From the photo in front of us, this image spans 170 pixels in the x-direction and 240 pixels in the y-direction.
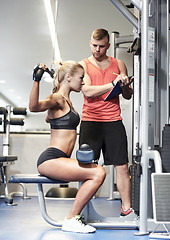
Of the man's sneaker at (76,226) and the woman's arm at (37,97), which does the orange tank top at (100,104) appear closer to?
the woman's arm at (37,97)

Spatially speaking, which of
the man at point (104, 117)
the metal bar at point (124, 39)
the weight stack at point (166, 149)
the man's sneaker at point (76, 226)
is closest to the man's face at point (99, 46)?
the man at point (104, 117)

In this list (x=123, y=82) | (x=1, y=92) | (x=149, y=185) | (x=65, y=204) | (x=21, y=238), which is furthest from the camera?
(x=1, y=92)

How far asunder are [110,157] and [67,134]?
403 mm

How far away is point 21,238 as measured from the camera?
1987mm

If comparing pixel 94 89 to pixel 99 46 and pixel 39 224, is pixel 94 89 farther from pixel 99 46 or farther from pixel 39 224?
pixel 39 224

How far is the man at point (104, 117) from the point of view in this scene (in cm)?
247

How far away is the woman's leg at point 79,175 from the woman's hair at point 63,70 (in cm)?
59

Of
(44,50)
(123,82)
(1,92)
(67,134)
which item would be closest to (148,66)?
(123,82)

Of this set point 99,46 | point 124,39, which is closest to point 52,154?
point 99,46

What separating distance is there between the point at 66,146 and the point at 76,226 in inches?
20.8

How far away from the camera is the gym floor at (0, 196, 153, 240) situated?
6.64ft

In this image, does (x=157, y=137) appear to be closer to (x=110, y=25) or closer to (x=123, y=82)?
(x=123, y=82)

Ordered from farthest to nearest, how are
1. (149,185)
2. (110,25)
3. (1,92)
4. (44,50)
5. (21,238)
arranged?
(1,92) → (44,50) → (110,25) → (149,185) → (21,238)

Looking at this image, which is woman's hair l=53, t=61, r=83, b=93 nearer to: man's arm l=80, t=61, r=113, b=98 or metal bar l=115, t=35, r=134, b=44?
man's arm l=80, t=61, r=113, b=98
